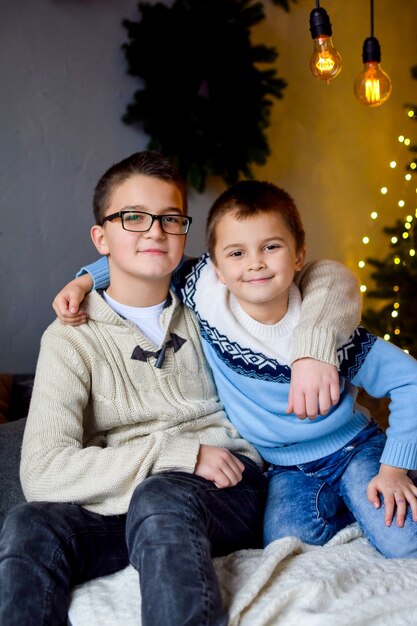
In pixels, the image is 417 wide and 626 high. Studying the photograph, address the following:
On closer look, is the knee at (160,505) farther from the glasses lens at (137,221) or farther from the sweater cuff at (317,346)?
the glasses lens at (137,221)

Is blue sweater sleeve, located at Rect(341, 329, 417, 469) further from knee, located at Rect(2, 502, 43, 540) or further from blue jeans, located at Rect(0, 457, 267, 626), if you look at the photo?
knee, located at Rect(2, 502, 43, 540)

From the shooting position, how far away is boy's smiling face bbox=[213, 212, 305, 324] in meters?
1.64

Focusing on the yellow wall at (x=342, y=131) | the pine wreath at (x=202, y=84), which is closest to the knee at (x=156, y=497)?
the pine wreath at (x=202, y=84)

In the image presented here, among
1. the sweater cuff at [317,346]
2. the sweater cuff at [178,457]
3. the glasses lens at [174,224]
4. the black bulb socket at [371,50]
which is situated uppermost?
the black bulb socket at [371,50]

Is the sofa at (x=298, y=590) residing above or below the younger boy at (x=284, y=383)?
below

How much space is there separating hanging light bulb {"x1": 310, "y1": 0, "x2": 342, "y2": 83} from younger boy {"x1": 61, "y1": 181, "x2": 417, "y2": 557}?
64 cm

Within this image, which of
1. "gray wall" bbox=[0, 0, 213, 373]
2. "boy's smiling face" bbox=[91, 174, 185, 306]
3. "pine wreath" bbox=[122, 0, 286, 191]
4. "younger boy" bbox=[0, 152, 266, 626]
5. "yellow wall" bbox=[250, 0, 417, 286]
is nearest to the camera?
"younger boy" bbox=[0, 152, 266, 626]

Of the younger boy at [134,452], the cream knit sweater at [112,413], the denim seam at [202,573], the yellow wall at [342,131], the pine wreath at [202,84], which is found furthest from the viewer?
the yellow wall at [342,131]

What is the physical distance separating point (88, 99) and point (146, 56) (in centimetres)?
32

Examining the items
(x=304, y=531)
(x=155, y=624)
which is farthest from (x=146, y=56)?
(x=155, y=624)

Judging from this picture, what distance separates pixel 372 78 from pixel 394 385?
1550 mm

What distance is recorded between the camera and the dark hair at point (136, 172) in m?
1.74

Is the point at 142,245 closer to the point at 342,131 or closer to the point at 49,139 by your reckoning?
the point at 49,139

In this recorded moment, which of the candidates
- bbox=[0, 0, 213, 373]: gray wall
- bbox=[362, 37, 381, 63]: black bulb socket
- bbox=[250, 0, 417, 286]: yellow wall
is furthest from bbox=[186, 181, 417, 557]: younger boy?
bbox=[250, 0, 417, 286]: yellow wall
